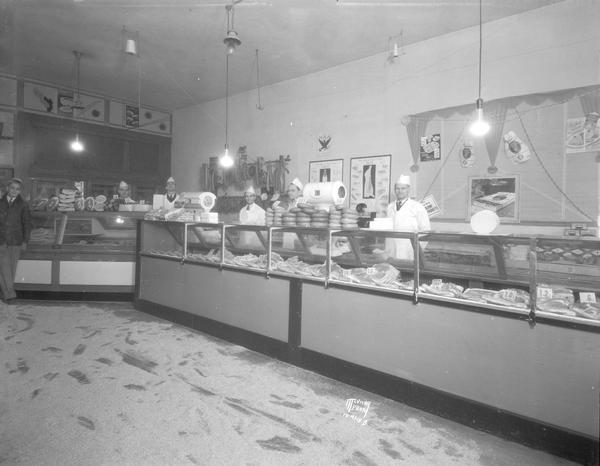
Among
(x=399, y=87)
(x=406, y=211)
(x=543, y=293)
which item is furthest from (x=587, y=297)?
(x=399, y=87)

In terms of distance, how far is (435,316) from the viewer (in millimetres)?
2789

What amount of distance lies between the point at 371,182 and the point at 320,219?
3.03 metres

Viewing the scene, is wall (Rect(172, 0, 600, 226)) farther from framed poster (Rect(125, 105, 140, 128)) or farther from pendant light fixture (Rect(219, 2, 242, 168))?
framed poster (Rect(125, 105, 140, 128))

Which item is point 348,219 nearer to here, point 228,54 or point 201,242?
point 201,242

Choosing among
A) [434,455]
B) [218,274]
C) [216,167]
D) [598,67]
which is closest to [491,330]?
[434,455]

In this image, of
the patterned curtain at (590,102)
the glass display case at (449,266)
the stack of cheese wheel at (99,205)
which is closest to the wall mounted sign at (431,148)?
the patterned curtain at (590,102)

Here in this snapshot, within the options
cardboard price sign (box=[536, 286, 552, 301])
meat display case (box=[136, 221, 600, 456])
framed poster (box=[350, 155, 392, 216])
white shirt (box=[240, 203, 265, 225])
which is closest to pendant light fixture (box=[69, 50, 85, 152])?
white shirt (box=[240, 203, 265, 225])

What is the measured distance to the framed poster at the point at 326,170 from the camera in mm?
6734

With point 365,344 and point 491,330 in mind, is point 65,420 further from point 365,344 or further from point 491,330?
point 491,330

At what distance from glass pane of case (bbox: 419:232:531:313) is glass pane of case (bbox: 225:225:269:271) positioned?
1.79m

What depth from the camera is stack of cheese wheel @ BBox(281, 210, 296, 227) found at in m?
3.74

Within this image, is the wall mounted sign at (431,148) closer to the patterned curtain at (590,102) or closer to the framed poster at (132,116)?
the patterned curtain at (590,102)

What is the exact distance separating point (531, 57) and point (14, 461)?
6100mm

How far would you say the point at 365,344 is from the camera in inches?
125
